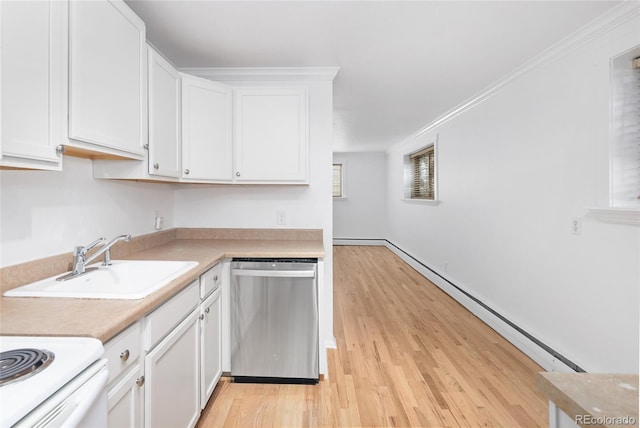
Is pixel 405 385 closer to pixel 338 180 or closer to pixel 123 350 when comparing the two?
pixel 123 350

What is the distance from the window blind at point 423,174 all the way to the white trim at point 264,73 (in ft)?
9.74

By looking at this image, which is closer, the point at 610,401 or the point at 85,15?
the point at 610,401

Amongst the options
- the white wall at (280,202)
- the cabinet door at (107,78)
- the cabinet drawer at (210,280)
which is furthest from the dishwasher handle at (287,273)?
the cabinet door at (107,78)

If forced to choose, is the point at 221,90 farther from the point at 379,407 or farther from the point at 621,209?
the point at 621,209

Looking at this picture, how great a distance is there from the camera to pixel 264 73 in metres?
2.59

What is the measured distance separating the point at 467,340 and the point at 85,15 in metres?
3.40

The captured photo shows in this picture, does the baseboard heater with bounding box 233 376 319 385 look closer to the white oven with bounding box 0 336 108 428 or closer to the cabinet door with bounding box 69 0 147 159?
the white oven with bounding box 0 336 108 428

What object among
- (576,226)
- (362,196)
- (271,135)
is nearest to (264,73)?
(271,135)

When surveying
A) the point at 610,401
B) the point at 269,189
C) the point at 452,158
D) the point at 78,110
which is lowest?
the point at 610,401

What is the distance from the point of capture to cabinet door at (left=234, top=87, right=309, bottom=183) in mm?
2396

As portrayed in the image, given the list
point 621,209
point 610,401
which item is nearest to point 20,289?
point 610,401

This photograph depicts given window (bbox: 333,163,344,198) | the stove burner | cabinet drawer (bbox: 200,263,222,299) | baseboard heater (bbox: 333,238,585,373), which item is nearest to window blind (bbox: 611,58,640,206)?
baseboard heater (bbox: 333,238,585,373)

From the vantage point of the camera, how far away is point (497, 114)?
3.03 meters

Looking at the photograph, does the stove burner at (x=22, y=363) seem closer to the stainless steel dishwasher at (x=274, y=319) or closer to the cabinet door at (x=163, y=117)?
the cabinet door at (x=163, y=117)
